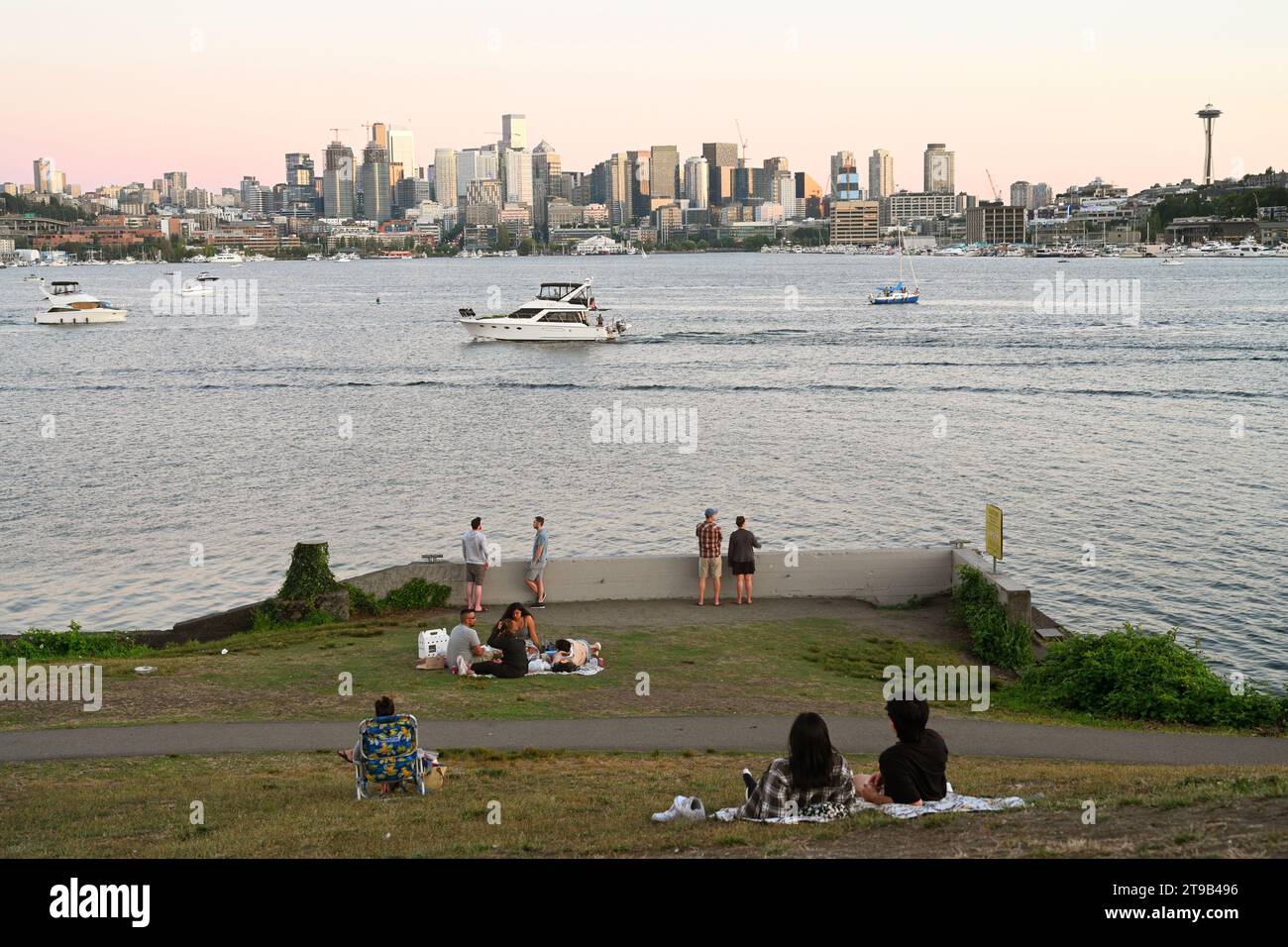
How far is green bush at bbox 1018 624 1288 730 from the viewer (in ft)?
49.8

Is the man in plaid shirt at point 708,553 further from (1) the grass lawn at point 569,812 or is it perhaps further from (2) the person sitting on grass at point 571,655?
(1) the grass lawn at point 569,812

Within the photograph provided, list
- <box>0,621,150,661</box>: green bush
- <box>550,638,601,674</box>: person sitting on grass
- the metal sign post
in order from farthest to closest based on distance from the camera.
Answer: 1. the metal sign post
2. <box>0,621,150,661</box>: green bush
3. <box>550,638,601,674</box>: person sitting on grass

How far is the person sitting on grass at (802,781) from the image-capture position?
29.9 ft

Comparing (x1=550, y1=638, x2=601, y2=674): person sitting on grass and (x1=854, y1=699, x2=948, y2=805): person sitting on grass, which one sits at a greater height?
(x1=854, y1=699, x2=948, y2=805): person sitting on grass

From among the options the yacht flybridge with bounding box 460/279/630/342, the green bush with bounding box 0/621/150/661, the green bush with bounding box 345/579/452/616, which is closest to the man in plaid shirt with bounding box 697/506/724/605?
the green bush with bounding box 345/579/452/616

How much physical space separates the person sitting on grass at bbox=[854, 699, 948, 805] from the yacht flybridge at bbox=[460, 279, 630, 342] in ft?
250

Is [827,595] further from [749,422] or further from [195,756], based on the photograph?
[749,422]

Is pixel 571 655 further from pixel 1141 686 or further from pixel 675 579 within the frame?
pixel 1141 686

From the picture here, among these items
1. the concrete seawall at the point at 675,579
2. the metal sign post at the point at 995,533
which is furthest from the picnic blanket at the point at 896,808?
the metal sign post at the point at 995,533

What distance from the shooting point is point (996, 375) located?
6812 centimetres

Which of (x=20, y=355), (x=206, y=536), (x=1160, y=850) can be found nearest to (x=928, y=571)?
(x=1160, y=850)

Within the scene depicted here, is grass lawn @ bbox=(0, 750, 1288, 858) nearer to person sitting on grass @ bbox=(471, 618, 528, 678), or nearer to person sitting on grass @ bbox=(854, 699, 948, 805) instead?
person sitting on grass @ bbox=(854, 699, 948, 805)

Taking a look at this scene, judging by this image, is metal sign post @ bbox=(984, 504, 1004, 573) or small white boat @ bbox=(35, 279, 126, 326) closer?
metal sign post @ bbox=(984, 504, 1004, 573)

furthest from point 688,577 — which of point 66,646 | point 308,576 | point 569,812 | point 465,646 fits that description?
point 569,812
